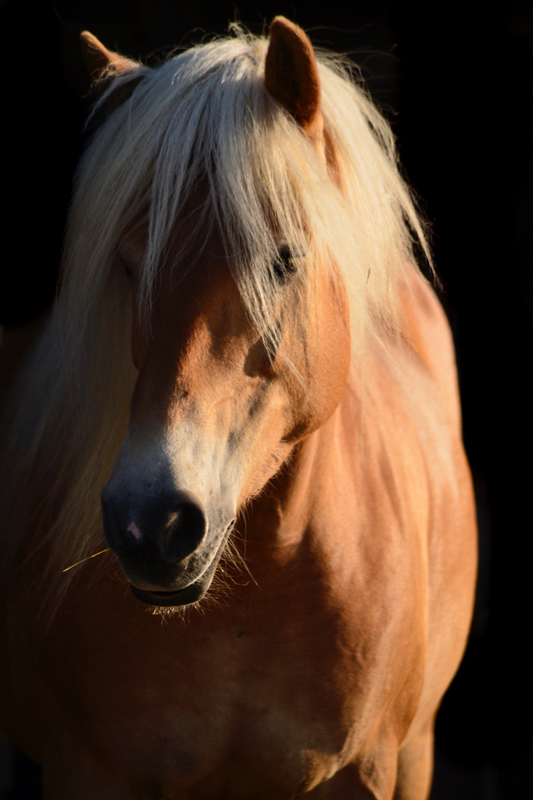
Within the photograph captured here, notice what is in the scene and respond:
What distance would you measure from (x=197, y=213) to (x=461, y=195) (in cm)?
185

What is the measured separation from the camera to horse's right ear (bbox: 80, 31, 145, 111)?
3.47 feet

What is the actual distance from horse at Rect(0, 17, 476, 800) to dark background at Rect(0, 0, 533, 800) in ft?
3.58

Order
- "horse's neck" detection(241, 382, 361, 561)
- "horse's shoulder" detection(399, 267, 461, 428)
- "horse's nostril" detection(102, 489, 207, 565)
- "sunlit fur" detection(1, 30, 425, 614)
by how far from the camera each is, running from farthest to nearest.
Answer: "horse's shoulder" detection(399, 267, 461, 428), "horse's neck" detection(241, 382, 361, 561), "sunlit fur" detection(1, 30, 425, 614), "horse's nostril" detection(102, 489, 207, 565)

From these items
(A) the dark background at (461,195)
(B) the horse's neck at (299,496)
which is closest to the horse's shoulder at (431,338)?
(A) the dark background at (461,195)

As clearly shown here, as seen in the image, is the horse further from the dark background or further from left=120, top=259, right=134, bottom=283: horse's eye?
the dark background

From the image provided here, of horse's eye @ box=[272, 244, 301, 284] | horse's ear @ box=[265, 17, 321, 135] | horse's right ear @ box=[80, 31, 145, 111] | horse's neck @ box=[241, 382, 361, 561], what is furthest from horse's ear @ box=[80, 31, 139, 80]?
horse's neck @ box=[241, 382, 361, 561]

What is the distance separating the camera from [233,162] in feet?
2.84

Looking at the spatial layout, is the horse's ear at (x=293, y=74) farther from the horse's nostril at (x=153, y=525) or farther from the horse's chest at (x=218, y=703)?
the horse's chest at (x=218, y=703)

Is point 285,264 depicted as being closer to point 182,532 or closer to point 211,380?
point 211,380

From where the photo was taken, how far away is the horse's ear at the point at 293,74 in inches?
32.8

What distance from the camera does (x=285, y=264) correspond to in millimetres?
888

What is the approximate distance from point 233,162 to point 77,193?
29 cm

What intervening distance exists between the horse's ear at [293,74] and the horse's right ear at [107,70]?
10.7 inches

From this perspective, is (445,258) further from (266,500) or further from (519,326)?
(266,500)
